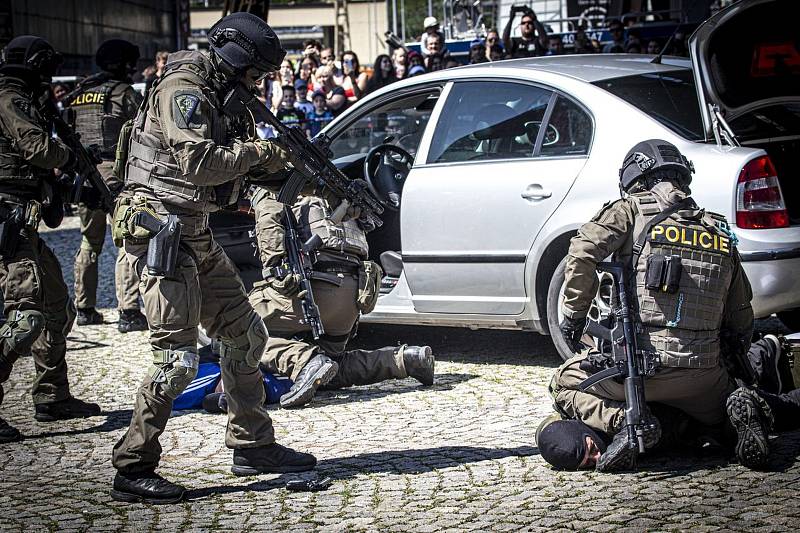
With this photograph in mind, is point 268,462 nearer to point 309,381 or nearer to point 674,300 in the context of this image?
point 309,381

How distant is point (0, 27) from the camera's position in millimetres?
17125

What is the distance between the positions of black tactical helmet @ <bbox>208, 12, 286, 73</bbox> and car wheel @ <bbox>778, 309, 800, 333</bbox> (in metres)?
3.49

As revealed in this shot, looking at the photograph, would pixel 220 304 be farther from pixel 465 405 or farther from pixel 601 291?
pixel 601 291

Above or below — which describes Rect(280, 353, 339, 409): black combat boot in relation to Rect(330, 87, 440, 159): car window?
below

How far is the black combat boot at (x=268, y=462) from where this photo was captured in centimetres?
487

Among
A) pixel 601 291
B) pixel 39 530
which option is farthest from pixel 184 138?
pixel 601 291

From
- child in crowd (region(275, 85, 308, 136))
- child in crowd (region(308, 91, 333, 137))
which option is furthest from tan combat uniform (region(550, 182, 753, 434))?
child in crowd (region(308, 91, 333, 137))

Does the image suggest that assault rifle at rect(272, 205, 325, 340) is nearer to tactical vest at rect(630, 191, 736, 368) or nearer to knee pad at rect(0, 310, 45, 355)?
knee pad at rect(0, 310, 45, 355)

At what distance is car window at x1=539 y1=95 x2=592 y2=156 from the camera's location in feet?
20.4

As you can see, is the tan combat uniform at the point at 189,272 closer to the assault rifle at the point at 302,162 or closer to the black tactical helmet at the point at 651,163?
the assault rifle at the point at 302,162

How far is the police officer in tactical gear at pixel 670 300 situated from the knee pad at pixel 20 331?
9.22 feet

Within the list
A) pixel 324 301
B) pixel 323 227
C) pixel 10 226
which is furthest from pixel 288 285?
pixel 10 226

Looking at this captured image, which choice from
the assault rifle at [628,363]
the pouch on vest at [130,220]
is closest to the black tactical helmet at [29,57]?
the pouch on vest at [130,220]

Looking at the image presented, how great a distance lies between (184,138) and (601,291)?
247cm
